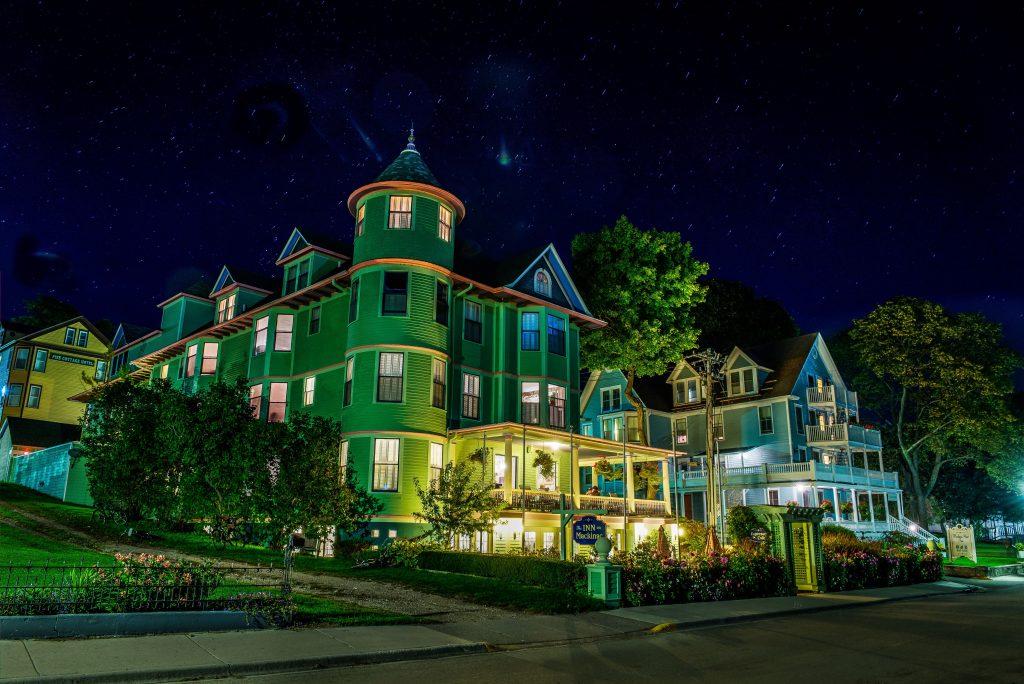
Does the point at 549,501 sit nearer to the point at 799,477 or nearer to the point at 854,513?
the point at 799,477

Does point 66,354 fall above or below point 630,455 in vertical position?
above

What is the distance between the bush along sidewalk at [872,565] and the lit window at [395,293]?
18254 millimetres

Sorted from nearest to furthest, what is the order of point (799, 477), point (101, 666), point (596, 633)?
point (101, 666) < point (596, 633) < point (799, 477)

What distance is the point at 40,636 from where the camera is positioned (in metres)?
10.9

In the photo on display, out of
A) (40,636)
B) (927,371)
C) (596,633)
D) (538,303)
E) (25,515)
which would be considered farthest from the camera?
(927,371)

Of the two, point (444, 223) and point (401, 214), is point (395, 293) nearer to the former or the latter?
point (401, 214)

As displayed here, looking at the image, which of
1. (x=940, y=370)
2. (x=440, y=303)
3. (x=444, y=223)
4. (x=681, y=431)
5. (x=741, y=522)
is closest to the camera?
(x=440, y=303)

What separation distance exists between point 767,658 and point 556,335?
23820mm

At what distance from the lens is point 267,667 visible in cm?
1009

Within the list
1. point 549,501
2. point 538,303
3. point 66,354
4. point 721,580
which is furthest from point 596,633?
point 66,354

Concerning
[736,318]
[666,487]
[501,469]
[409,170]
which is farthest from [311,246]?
[736,318]

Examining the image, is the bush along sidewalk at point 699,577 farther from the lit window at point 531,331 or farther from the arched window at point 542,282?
the arched window at point 542,282

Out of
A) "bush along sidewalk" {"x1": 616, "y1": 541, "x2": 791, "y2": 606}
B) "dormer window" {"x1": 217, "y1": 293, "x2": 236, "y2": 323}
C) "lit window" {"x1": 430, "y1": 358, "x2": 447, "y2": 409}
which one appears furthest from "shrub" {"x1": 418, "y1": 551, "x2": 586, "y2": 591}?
"dormer window" {"x1": 217, "y1": 293, "x2": 236, "y2": 323}

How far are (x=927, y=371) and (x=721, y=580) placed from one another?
4100cm
